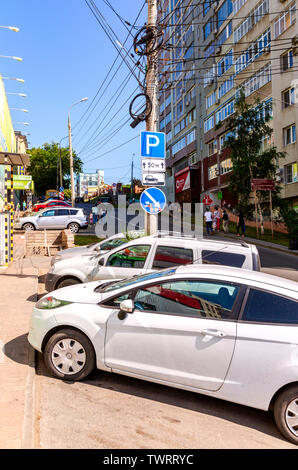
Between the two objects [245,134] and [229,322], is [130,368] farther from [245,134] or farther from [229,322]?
[245,134]

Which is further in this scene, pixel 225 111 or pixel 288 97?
pixel 225 111

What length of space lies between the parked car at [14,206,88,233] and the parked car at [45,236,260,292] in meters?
16.8

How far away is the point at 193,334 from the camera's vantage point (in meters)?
4.21

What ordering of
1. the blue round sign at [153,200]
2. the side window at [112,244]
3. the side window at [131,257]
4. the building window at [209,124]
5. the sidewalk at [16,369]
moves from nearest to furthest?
the sidewalk at [16,369]
the side window at [131,257]
the blue round sign at [153,200]
the side window at [112,244]
the building window at [209,124]

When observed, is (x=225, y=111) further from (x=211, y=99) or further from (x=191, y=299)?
(x=191, y=299)

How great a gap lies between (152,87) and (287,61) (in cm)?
2159

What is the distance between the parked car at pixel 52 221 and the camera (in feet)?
81.6

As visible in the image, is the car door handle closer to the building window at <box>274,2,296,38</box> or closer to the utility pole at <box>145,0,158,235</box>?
the utility pole at <box>145,0,158,235</box>

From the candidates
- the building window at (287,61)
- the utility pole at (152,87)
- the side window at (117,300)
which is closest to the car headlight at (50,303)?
the side window at (117,300)

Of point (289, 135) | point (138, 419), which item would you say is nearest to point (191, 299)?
point (138, 419)

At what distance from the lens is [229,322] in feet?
13.6

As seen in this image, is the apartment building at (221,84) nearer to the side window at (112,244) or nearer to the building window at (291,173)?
the building window at (291,173)

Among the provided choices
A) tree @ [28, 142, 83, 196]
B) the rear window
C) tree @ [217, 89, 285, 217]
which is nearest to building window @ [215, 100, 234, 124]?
tree @ [217, 89, 285, 217]
